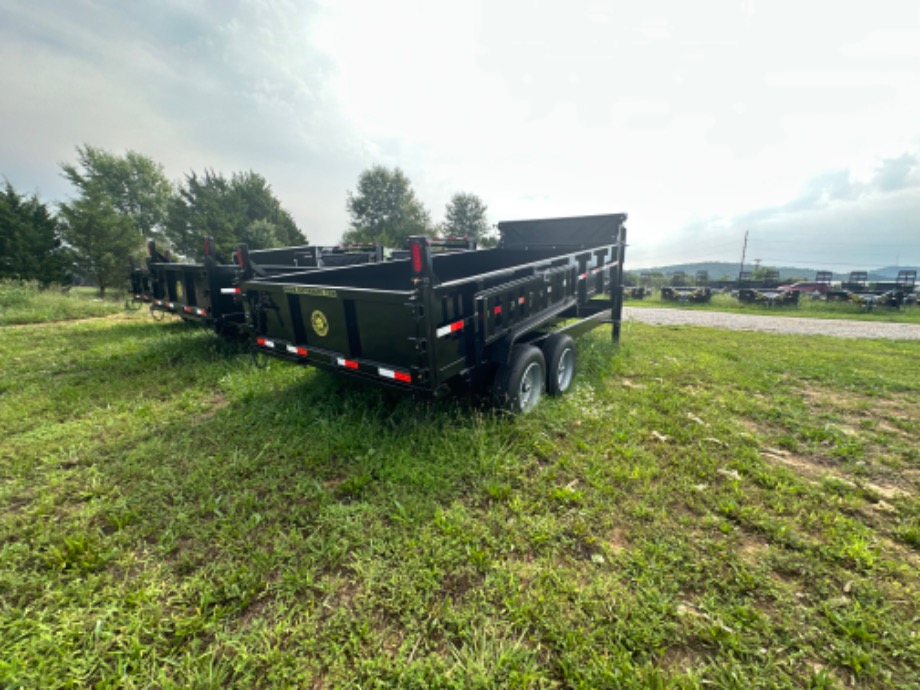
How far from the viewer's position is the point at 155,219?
36.0 meters

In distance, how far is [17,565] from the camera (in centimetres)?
224

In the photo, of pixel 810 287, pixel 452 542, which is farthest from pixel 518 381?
pixel 810 287

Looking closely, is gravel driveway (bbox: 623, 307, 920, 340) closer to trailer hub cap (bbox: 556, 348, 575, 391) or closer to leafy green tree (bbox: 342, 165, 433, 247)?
trailer hub cap (bbox: 556, 348, 575, 391)

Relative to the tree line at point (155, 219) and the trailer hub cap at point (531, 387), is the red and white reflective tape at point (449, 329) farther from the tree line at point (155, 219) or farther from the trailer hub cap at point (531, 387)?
the tree line at point (155, 219)

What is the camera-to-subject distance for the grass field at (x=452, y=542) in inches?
69.7

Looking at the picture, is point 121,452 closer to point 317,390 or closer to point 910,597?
point 317,390

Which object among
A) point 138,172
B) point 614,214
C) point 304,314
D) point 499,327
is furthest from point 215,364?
point 138,172

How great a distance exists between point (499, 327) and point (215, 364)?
4.88m

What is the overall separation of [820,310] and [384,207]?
141 feet

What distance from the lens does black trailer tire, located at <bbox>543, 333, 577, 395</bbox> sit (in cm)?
457

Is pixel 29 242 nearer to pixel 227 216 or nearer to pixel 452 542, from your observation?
pixel 227 216

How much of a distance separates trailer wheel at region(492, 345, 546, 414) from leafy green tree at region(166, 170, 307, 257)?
3337cm

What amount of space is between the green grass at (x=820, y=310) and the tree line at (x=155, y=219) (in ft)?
81.3

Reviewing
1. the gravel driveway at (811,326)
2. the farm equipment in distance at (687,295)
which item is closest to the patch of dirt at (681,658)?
the gravel driveway at (811,326)
